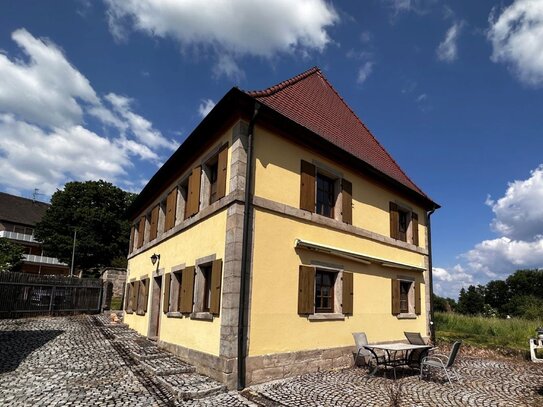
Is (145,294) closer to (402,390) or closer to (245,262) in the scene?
(245,262)

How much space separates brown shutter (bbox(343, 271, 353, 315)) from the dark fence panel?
51.8ft

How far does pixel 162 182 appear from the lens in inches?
523

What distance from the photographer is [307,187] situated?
9047 millimetres

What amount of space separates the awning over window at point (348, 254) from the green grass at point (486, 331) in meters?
3.33

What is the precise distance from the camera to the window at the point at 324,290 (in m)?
9.13

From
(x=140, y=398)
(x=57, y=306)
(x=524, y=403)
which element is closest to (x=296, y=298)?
(x=140, y=398)

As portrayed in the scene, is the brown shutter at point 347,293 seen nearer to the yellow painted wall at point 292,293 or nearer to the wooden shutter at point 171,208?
the yellow painted wall at point 292,293

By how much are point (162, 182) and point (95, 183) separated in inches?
1068

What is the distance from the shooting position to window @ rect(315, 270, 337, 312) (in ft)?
30.0

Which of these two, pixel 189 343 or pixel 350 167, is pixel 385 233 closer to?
pixel 350 167

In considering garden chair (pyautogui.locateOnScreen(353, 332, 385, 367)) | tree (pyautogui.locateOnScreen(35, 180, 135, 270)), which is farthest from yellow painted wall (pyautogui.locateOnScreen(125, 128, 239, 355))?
tree (pyautogui.locateOnScreen(35, 180, 135, 270))

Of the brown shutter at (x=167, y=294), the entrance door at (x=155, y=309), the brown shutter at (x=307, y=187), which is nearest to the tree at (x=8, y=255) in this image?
the entrance door at (x=155, y=309)

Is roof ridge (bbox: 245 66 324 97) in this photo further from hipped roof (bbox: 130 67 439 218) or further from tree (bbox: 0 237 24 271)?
tree (bbox: 0 237 24 271)

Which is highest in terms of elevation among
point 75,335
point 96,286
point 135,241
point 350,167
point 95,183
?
point 95,183
